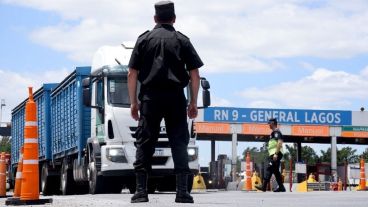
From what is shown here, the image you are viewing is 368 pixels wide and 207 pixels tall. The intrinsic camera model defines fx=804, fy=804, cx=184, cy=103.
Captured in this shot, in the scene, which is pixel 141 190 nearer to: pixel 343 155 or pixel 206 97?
pixel 206 97

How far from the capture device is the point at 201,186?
33.6 m

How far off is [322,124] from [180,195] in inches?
1849

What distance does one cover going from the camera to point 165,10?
819cm

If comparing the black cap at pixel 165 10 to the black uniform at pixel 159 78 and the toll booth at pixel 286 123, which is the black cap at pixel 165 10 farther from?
the toll booth at pixel 286 123

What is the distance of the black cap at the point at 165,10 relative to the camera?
8148 mm

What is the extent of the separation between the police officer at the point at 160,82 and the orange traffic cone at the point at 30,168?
1.77m

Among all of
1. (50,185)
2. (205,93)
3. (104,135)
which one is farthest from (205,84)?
(50,185)

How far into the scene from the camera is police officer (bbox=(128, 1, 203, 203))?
810 centimetres

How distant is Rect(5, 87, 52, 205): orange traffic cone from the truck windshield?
224 inches

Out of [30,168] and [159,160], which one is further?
[159,160]

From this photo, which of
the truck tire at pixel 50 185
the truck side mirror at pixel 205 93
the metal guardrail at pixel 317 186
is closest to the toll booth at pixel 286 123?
the metal guardrail at pixel 317 186

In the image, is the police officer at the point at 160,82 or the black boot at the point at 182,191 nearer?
the police officer at the point at 160,82

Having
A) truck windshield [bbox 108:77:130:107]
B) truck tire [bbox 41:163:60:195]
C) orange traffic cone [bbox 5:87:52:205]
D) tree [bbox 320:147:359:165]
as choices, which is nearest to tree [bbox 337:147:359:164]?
tree [bbox 320:147:359:165]

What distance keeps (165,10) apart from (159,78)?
0.71 meters
